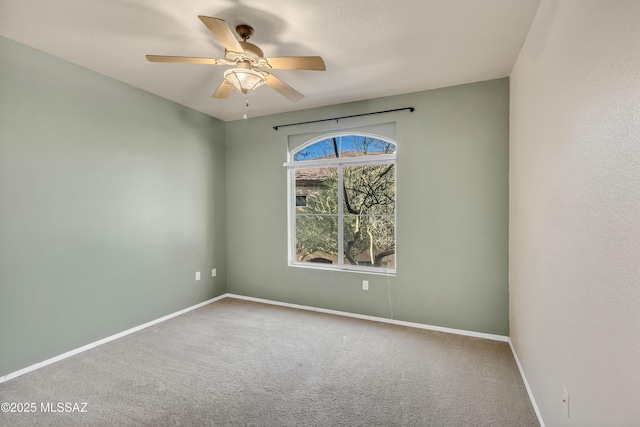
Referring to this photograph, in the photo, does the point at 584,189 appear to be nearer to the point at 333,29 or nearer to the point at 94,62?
the point at 333,29

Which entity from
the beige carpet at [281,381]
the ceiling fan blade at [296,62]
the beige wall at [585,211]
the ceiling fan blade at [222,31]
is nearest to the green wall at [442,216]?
the beige carpet at [281,381]

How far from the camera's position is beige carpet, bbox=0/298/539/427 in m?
1.86

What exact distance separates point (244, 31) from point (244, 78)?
0.35 meters

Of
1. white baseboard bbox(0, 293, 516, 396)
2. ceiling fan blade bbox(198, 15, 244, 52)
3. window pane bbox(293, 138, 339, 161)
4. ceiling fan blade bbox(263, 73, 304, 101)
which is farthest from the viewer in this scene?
window pane bbox(293, 138, 339, 161)

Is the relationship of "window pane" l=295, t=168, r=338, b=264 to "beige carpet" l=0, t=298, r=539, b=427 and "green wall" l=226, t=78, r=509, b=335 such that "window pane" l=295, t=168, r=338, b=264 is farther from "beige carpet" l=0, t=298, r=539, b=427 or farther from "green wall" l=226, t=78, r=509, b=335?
"beige carpet" l=0, t=298, r=539, b=427

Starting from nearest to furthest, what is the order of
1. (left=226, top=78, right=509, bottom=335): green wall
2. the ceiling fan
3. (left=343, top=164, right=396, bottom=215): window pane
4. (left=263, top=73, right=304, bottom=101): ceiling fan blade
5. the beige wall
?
1. the beige wall
2. the ceiling fan
3. (left=263, top=73, right=304, bottom=101): ceiling fan blade
4. (left=226, top=78, right=509, bottom=335): green wall
5. (left=343, top=164, right=396, bottom=215): window pane

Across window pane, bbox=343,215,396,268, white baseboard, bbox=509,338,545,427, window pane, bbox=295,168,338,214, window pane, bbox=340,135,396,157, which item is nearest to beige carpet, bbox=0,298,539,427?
white baseboard, bbox=509,338,545,427

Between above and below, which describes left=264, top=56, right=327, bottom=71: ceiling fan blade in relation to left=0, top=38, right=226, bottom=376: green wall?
above

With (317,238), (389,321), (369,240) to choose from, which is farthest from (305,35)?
(389,321)

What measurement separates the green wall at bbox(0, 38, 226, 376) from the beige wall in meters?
3.66

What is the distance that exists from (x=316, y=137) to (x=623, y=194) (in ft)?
10.6

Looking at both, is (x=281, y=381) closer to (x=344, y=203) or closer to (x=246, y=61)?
(x=344, y=203)

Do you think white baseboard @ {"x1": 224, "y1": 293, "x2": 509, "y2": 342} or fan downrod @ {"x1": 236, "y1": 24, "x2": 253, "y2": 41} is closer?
fan downrod @ {"x1": 236, "y1": 24, "x2": 253, "y2": 41}

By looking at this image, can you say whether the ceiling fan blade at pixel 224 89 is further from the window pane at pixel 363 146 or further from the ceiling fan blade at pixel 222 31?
the window pane at pixel 363 146
